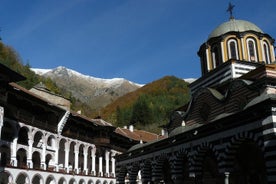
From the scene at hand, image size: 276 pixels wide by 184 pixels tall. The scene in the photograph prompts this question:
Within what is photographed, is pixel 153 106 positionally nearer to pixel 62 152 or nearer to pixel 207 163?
pixel 62 152

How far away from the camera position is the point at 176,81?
434 feet

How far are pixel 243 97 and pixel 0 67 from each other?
16.8 metres

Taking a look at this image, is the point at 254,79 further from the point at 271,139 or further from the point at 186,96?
the point at 186,96

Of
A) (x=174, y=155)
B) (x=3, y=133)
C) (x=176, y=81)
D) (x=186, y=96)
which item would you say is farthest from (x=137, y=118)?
(x=174, y=155)

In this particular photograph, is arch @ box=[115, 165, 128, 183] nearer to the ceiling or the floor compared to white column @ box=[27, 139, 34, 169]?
nearer to the floor

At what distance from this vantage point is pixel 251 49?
105 ft

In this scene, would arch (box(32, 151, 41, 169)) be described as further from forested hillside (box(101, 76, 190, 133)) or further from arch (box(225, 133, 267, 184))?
forested hillside (box(101, 76, 190, 133))

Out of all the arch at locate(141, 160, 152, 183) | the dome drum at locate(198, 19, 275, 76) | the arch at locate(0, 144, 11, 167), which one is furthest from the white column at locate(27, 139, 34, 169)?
the dome drum at locate(198, 19, 275, 76)

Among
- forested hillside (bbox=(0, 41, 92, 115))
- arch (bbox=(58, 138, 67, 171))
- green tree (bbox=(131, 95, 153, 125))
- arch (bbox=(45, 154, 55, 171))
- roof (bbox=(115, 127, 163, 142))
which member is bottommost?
arch (bbox=(45, 154, 55, 171))

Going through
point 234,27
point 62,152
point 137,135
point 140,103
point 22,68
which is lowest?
point 62,152

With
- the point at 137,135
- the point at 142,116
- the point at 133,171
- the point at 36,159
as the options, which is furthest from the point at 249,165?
the point at 142,116

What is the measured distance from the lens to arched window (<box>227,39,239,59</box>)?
105 ft

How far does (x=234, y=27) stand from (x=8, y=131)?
21768mm

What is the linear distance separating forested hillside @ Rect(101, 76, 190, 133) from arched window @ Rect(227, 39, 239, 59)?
172ft
